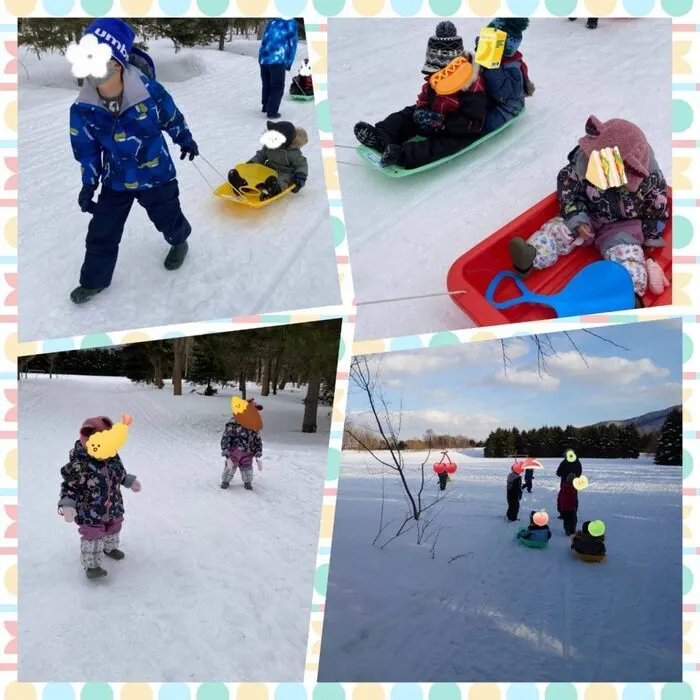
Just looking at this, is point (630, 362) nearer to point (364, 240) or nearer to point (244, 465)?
point (364, 240)

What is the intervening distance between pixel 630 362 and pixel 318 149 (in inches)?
71.8

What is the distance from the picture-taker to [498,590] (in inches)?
82.5

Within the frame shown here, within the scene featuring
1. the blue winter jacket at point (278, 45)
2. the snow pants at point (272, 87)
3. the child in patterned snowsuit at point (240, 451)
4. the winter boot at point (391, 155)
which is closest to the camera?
the child in patterned snowsuit at point (240, 451)

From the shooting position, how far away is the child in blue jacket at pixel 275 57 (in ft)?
11.2

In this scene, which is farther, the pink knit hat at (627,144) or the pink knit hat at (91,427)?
the pink knit hat at (627,144)

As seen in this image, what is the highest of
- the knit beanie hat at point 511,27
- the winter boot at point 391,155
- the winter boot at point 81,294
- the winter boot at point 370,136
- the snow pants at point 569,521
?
the knit beanie hat at point 511,27

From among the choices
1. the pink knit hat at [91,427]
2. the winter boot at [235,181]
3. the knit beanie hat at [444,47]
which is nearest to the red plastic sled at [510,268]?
the knit beanie hat at [444,47]

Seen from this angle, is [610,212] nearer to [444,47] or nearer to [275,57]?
[444,47]

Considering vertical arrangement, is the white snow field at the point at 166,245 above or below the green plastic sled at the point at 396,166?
below

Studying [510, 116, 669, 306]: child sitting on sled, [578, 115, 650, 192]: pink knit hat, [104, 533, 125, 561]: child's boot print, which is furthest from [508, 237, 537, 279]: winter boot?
[104, 533, 125, 561]: child's boot print

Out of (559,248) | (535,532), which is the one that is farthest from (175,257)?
(535,532)

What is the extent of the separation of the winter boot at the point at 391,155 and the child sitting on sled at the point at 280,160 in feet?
1.14

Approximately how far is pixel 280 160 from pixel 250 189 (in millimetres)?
226

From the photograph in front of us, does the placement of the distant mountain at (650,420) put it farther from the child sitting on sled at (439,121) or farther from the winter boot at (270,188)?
the winter boot at (270,188)
